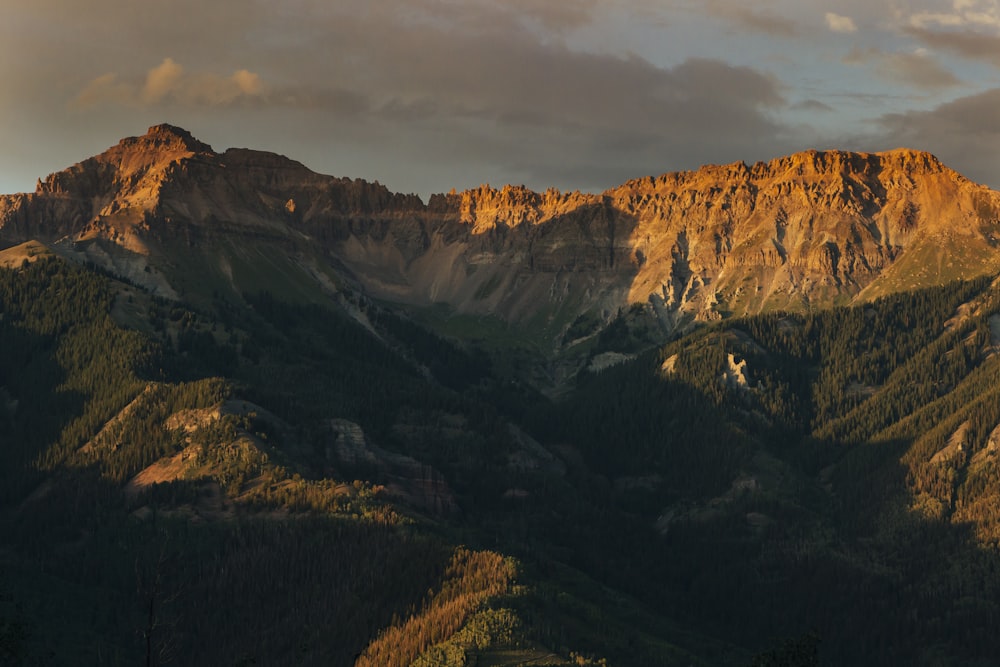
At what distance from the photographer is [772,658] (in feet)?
598

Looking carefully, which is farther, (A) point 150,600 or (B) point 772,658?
(B) point 772,658

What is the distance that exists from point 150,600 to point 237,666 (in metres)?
23.8

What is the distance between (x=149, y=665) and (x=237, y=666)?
26.8m

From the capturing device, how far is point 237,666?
176375 millimetres

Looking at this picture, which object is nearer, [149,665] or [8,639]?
[149,665]

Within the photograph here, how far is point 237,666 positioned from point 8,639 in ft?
77.2

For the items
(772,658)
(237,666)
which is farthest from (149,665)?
(772,658)

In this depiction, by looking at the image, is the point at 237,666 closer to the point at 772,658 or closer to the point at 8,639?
the point at 8,639

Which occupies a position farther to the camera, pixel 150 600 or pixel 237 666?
pixel 237 666

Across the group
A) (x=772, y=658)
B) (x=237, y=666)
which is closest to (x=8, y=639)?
(x=237, y=666)

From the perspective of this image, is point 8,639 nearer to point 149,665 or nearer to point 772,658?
point 149,665

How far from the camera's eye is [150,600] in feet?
510

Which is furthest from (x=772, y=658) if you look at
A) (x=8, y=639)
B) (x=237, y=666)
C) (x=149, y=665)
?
(x=8, y=639)

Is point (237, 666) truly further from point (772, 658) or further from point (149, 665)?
point (772, 658)
